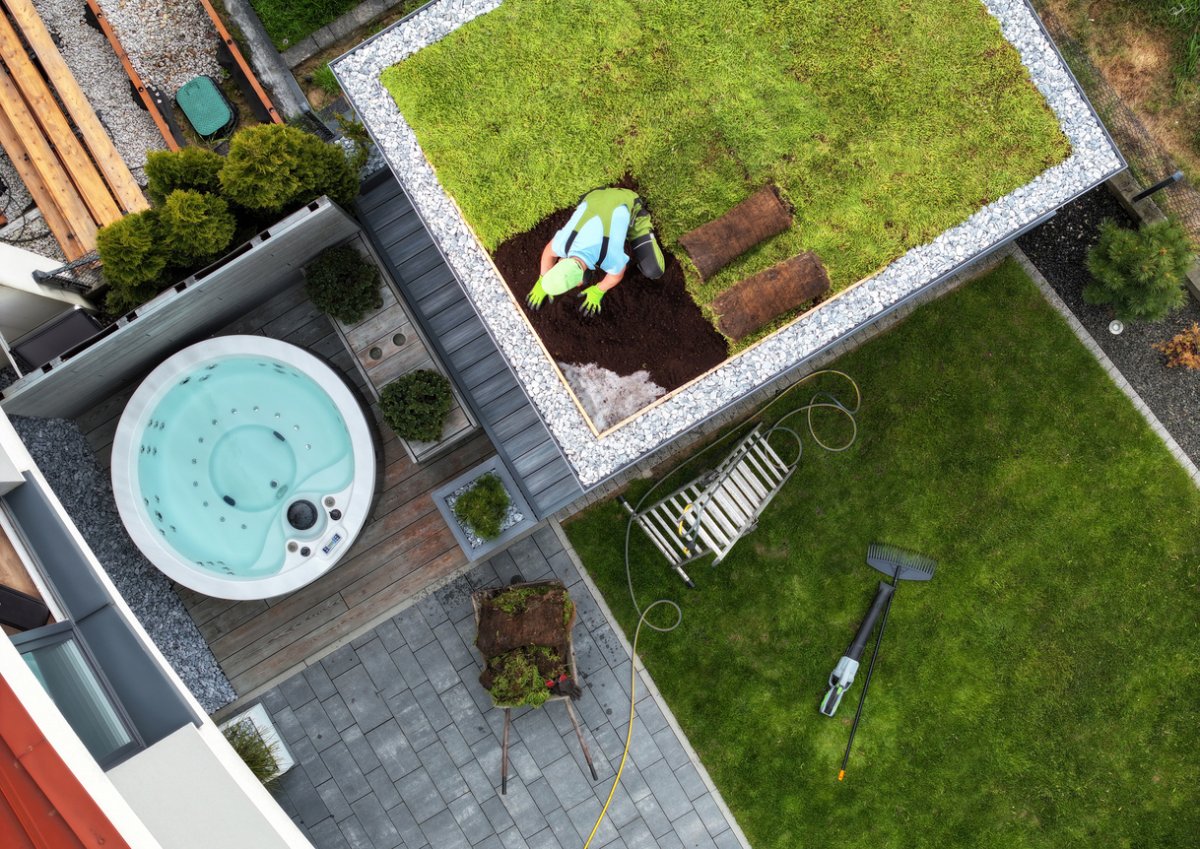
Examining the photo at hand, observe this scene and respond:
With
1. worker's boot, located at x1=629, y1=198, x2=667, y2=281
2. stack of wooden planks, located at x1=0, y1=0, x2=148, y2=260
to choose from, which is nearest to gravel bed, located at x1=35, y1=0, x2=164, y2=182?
stack of wooden planks, located at x1=0, y1=0, x2=148, y2=260

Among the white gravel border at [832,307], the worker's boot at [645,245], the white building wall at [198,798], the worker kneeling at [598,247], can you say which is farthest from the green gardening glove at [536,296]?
the white building wall at [198,798]

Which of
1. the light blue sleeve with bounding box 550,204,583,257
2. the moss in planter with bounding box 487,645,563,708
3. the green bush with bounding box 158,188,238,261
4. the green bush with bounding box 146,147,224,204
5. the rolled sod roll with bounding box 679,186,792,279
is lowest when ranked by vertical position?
the moss in planter with bounding box 487,645,563,708

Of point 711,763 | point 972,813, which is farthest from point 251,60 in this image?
point 972,813

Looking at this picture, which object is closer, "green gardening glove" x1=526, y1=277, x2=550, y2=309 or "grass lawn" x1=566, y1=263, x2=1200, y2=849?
"green gardening glove" x1=526, y1=277, x2=550, y2=309

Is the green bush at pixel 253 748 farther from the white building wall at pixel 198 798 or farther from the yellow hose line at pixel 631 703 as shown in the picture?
the yellow hose line at pixel 631 703

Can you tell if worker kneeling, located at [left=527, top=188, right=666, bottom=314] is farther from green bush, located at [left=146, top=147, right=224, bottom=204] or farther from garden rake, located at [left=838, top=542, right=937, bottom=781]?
garden rake, located at [left=838, top=542, right=937, bottom=781]

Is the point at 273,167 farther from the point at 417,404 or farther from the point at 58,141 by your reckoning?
the point at 58,141

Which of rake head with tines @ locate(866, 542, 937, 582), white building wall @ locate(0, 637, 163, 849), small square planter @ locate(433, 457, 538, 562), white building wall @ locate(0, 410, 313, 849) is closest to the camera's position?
white building wall @ locate(0, 637, 163, 849)

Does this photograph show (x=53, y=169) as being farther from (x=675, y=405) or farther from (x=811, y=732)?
(x=811, y=732)
